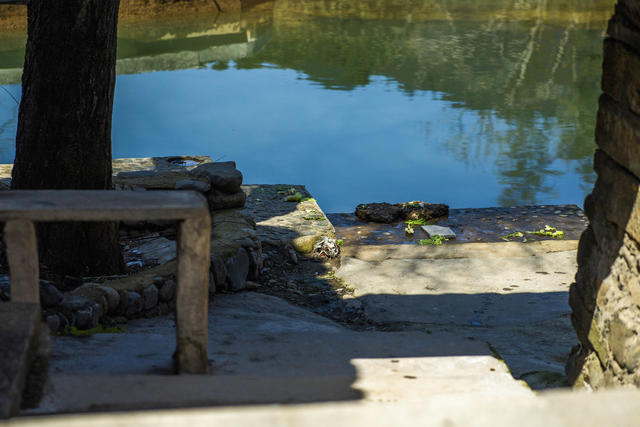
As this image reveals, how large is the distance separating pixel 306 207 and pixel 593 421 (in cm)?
647

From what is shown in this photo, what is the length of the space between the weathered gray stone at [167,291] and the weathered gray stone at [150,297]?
2.2 inches

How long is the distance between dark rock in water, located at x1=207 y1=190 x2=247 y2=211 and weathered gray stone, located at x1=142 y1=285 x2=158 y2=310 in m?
2.17

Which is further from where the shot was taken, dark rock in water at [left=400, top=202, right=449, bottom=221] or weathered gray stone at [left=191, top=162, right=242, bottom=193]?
dark rock in water at [left=400, top=202, right=449, bottom=221]

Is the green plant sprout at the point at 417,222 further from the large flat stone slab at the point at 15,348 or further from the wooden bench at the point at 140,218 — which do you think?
the large flat stone slab at the point at 15,348

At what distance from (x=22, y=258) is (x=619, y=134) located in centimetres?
246

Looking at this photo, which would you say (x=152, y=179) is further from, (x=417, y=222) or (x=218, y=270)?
(x=417, y=222)

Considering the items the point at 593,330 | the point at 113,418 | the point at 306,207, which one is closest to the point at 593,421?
the point at 113,418

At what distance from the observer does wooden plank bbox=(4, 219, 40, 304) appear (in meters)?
2.49

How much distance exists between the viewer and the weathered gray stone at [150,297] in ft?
15.1

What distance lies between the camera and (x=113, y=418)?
4.25 feet

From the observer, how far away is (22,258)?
8.36 feet

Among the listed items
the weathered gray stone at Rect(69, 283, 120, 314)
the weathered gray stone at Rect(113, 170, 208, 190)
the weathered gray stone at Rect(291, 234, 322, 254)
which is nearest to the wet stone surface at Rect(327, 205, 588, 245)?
the weathered gray stone at Rect(291, 234, 322, 254)

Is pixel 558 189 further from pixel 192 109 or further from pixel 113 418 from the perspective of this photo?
pixel 113 418

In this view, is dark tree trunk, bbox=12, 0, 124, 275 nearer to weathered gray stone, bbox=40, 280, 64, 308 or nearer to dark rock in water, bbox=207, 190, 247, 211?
weathered gray stone, bbox=40, 280, 64, 308
